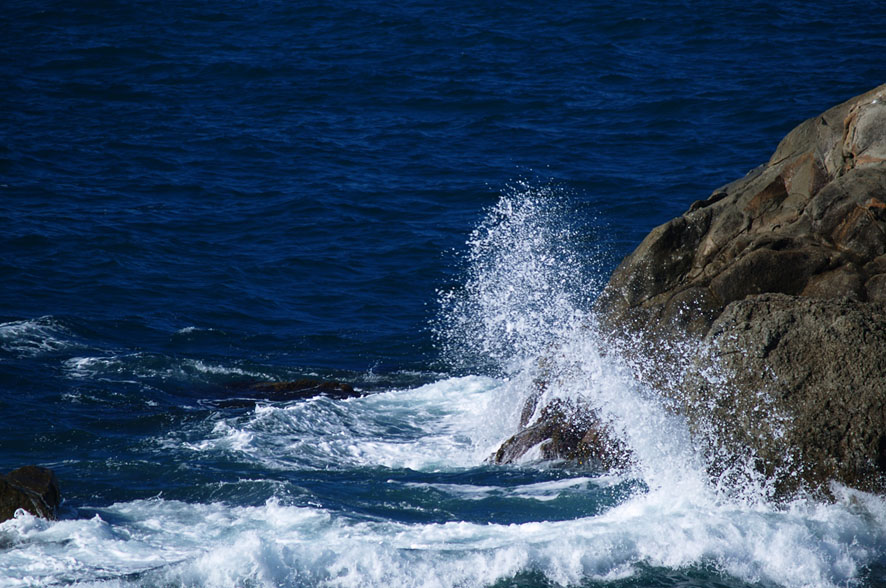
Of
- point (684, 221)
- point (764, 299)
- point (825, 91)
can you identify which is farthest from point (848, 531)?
point (825, 91)

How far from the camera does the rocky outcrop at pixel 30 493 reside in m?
7.83

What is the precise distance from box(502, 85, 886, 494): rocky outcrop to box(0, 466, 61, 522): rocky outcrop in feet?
15.5

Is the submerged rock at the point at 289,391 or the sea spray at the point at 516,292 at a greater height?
the sea spray at the point at 516,292

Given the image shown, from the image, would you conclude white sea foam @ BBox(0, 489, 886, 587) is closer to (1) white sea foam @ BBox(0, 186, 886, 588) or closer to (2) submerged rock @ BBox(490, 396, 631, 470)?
(1) white sea foam @ BBox(0, 186, 886, 588)

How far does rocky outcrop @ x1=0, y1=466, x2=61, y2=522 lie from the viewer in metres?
7.83

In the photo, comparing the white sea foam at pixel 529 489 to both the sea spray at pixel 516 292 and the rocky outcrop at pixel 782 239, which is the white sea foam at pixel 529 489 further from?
the sea spray at pixel 516 292

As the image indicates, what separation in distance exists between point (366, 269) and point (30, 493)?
9.20 metres

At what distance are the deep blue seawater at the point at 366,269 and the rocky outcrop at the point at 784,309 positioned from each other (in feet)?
1.30

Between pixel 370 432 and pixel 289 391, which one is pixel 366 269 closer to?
pixel 289 391

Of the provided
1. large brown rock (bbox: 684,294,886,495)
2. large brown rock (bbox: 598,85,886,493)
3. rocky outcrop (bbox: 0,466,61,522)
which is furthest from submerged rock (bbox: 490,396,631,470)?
rocky outcrop (bbox: 0,466,61,522)

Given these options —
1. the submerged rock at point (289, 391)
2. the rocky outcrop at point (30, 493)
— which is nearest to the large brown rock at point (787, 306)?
the submerged rock at point (289, 391)

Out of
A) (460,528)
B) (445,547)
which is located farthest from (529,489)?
(445,547)

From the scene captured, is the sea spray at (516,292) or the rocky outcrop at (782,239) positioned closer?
the rocky outcrop at (782,239)

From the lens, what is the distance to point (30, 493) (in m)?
7.96
